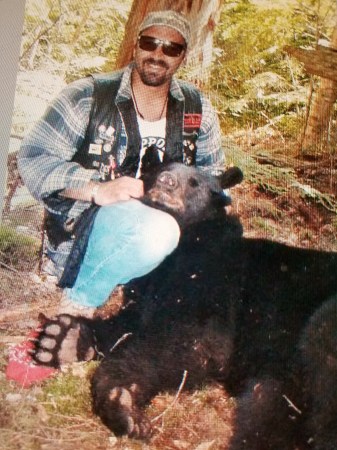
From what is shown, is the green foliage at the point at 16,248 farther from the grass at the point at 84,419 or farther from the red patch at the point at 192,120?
the red patch at the point at 192,120

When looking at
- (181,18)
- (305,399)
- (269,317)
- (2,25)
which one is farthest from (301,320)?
(2,25)

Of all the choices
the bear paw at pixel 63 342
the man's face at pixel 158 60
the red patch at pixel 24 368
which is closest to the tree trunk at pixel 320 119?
the man's face at pixel 158 60

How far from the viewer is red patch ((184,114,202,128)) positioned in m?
1.99

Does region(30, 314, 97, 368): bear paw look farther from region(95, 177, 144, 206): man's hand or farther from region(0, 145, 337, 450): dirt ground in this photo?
region(95, 177, 144, 206): man's hand

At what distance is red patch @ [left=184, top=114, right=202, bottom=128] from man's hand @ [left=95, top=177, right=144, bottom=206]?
287 millimetres

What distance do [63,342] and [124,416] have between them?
0.36 meters

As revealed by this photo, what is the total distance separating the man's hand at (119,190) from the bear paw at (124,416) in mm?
695

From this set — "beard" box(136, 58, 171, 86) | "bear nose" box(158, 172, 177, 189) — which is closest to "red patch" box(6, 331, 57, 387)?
"bear nose" box(158, 172, 177, 189)

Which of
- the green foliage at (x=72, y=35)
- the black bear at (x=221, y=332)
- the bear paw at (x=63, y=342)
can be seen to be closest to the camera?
the black bear at (x=221, y=332)

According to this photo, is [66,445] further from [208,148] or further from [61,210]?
[208,148]

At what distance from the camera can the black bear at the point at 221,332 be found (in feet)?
5.75

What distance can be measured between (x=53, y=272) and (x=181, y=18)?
110 cm

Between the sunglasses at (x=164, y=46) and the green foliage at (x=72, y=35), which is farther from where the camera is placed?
the green foliage at (x=72, y=35)

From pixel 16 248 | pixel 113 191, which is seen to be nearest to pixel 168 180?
pixel 113 191
